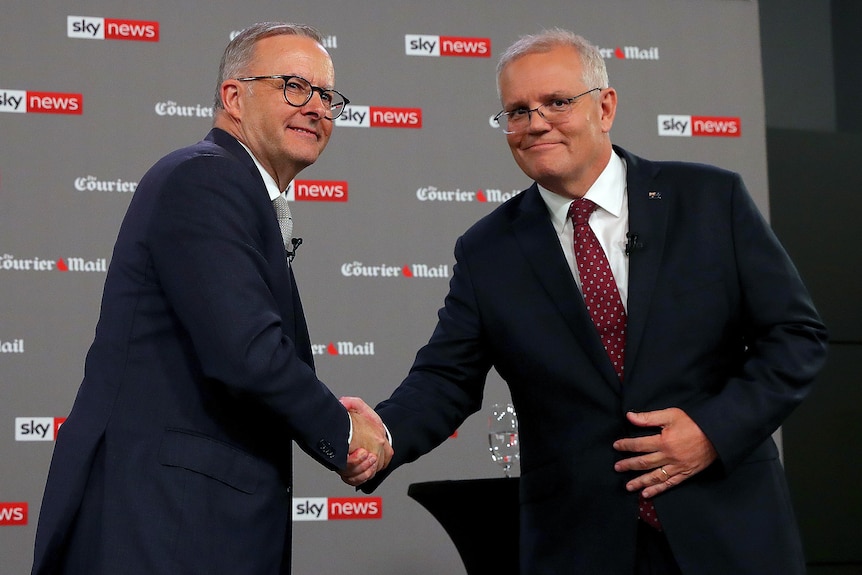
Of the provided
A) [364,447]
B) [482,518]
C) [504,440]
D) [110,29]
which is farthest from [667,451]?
[110,29]

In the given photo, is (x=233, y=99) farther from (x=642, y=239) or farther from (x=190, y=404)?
(x=642, y=239)

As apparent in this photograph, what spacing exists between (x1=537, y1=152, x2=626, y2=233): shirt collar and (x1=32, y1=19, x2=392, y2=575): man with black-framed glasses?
0.81 m

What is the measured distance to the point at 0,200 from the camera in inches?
209

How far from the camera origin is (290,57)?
8.95ft

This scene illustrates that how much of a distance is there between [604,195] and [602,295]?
320mm

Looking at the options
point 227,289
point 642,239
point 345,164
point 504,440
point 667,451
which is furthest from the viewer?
point 345,164

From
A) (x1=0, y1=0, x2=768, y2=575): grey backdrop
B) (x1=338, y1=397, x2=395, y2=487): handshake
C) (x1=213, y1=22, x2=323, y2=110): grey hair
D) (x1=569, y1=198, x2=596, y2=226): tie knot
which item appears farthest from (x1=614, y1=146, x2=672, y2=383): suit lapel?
(x1=0, y1=0, x2=768, y2=575): grey backdrop

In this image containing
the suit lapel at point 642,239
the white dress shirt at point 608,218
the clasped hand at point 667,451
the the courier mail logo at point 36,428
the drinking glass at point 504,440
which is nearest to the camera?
the clasped hand at point 667,451

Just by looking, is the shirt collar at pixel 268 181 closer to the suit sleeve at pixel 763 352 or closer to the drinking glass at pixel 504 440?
the suit sleeve at pixel 763 352

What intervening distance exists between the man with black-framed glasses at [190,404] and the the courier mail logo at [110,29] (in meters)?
3.41

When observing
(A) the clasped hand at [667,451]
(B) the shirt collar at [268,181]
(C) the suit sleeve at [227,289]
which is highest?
(B) the shirt collar at [268,181]

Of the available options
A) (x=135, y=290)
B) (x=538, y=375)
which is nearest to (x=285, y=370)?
(x=135, y=290)

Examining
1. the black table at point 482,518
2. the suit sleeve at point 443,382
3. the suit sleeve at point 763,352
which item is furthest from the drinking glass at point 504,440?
the suit sleeve at point 763,352

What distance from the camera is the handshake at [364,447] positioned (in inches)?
106
